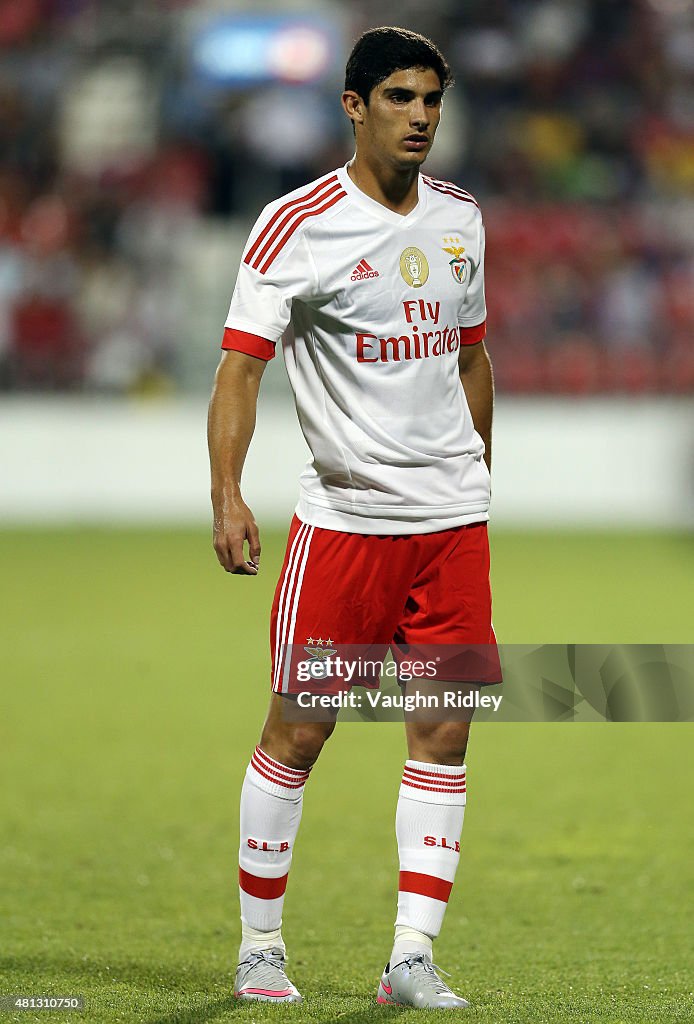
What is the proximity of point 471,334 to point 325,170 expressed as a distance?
16.3 metres

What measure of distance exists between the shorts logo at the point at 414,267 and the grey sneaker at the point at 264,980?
1.55 meters

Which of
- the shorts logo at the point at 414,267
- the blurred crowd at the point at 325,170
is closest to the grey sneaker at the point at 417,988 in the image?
the shorts logo at the point at 414,267

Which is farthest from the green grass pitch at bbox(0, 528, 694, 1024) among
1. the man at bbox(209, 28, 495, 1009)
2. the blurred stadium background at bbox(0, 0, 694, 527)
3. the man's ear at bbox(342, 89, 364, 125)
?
the blurred stadium background at bbox(0, 0, 694, 527)

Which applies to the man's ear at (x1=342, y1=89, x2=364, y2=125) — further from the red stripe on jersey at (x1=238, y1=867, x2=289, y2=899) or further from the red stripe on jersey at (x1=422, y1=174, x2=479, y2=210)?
the red stripe on jersey at (x1=238, y1=867, x2=289, y2=899)

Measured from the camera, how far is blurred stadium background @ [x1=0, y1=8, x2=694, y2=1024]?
437cm

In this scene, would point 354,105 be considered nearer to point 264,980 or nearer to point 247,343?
point 247,343

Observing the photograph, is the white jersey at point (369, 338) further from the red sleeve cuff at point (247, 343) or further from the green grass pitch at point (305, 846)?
the green grass pitch at point (305, 846)

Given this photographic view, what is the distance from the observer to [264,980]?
11.9 feet

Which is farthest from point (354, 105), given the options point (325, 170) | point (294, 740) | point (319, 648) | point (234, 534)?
point (325, 170)

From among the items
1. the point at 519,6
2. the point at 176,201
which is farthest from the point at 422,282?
the point at 519,6

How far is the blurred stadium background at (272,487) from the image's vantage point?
4.37 metres

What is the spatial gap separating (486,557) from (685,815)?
2.23 m

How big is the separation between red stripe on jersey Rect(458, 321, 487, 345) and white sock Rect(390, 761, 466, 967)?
100 centimetres

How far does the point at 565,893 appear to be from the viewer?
4.70 m
